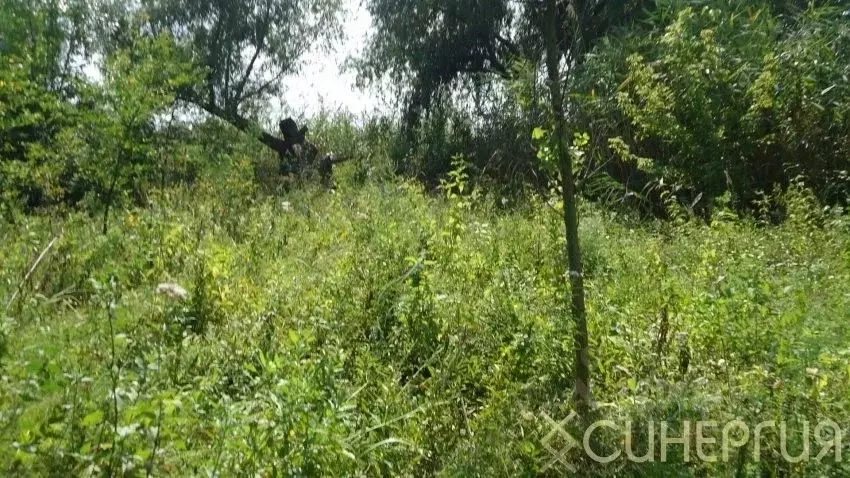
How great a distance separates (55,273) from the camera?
4.61 meters

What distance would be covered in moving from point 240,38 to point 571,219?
1300 cm

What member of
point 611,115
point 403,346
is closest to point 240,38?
point 611,115

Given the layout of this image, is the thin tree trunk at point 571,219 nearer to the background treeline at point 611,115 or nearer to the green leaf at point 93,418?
the background treeline at point 611,115

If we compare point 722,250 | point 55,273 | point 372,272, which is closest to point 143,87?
point 55,273

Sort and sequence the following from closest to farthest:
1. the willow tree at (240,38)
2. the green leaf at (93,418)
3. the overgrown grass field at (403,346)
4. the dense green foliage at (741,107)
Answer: the green leaf at (93,418) < the overgrown grass field at (403,346) < the dense green foliage at (741,107) < the willow tree at (240,38)

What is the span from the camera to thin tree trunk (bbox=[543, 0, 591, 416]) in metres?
2.75

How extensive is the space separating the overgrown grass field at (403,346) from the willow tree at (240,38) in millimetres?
9136

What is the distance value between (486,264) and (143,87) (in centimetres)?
419

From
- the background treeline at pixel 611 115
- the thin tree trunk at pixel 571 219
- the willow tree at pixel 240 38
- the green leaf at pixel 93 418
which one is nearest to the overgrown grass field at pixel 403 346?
the green leaf at pixel 93 418

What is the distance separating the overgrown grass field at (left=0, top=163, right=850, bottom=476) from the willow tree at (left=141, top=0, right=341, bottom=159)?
360 inches

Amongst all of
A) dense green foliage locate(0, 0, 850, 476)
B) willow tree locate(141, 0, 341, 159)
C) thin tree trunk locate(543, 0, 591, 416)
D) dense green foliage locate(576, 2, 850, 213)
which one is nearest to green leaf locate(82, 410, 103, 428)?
dense green foliage locate(0, 0, 850, 476)

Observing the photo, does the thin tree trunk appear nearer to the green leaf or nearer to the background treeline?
the background treeline

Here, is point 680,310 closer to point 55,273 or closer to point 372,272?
point 372,272

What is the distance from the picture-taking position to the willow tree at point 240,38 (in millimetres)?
13844
